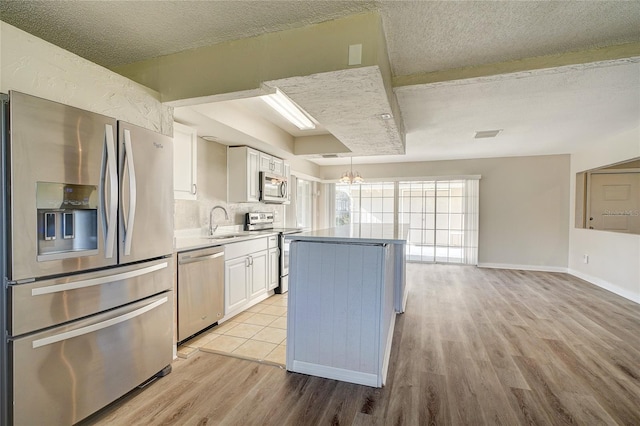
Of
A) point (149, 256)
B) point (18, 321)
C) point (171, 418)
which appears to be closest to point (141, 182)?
point (149, 256)

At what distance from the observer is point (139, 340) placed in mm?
2012

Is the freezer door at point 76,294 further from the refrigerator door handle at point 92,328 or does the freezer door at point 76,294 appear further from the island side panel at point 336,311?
the island side panel at point 336,311

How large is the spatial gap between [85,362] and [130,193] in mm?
992

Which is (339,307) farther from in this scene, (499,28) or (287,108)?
(499,28)

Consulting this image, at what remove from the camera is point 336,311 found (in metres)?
2.23

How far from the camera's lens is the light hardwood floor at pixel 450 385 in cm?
184

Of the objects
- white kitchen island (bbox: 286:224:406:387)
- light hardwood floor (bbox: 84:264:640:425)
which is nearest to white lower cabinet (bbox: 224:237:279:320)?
light hardwood floor (bbox: 84:264:640:425)

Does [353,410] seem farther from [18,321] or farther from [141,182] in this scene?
[141,182]

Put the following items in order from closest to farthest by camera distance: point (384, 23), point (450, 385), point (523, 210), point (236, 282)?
point (384, 23) → point (450, 385) → point (236, 282) → point (523, 210)

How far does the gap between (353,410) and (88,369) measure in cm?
158

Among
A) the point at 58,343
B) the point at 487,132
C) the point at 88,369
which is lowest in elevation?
the point at 88,369

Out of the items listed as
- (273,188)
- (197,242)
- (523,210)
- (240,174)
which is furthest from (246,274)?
(523,210)

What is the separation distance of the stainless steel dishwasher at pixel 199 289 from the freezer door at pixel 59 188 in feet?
2.93

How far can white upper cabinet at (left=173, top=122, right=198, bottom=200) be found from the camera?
2986 millimetres
